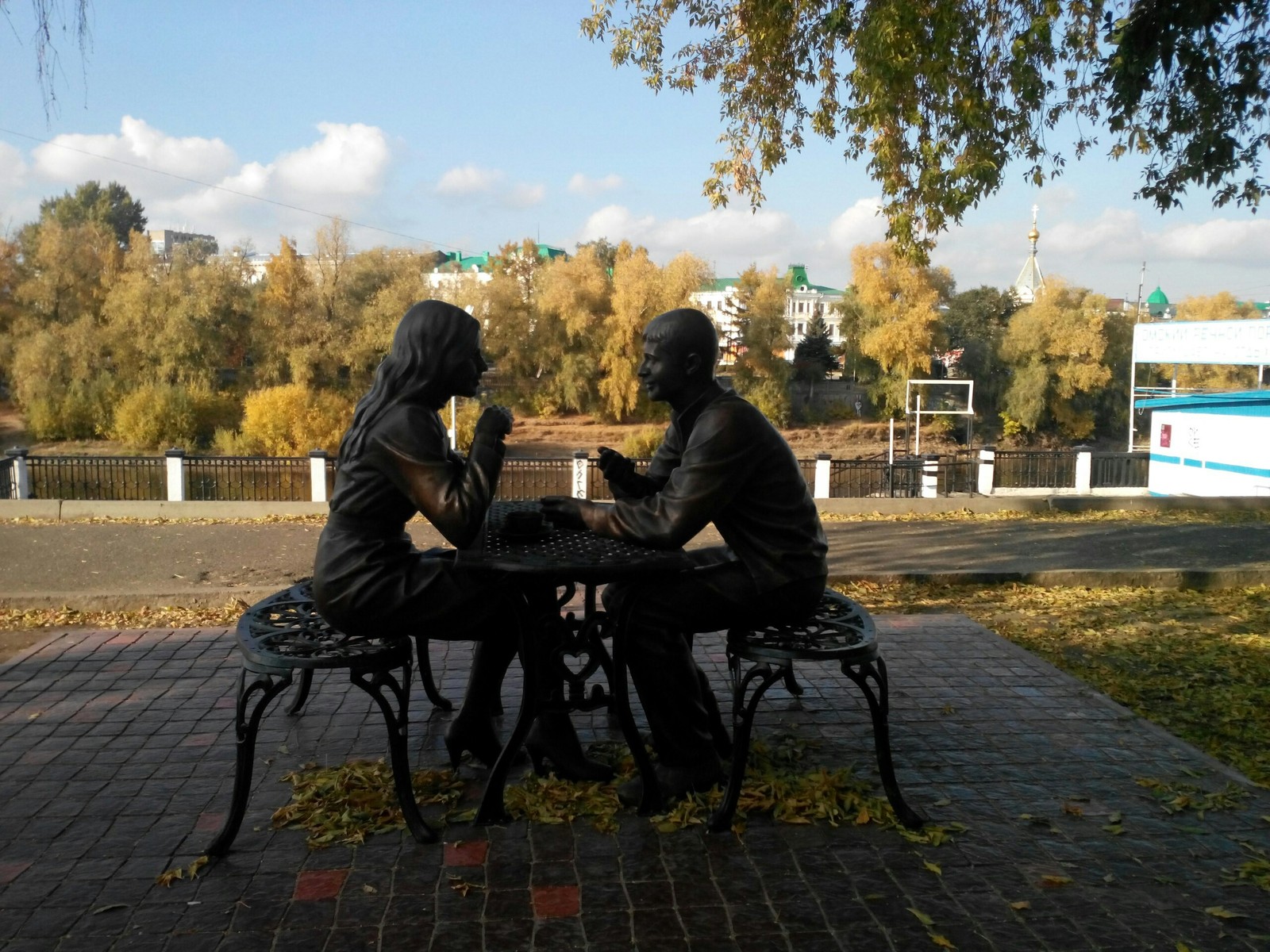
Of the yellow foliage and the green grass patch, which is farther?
the yellow foliage

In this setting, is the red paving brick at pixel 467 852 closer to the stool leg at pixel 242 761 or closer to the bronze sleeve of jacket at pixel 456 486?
the stool leg at pixel 242 761

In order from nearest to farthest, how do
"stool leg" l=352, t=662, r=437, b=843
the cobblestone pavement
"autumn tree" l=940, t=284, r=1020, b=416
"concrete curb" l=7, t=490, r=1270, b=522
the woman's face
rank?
the cobblestone pavement < "stool leg" l=352, t=662, r=437, b=843 < the woman's face < "concrete curb" l=7, t=490, r=1270, b=522 < "autumn tree" l=940, t=284, r=1020, b=416

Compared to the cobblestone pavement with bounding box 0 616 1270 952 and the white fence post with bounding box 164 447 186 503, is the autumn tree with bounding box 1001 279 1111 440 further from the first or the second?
the cobblestone pavement with bounding box 0 616 1270 952

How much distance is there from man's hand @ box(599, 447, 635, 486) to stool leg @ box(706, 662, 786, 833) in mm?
916

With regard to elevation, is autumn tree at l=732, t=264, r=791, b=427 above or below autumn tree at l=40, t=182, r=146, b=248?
below

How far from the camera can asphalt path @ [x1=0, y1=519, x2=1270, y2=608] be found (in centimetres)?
865

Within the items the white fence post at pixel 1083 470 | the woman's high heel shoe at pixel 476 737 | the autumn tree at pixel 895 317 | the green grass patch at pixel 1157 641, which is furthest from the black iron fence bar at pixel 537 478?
the autumn tree at pixel 895 317

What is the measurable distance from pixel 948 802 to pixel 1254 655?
3674mm

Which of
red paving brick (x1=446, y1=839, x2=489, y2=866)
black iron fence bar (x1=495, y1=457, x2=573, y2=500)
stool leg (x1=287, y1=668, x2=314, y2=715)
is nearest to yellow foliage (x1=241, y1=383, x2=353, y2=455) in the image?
black iron fence bar (x1=495, y1=457, x2=573, y2=500)

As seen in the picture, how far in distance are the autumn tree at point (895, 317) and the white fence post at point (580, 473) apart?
77.8ft

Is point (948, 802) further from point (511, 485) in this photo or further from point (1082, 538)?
point (511, 485)

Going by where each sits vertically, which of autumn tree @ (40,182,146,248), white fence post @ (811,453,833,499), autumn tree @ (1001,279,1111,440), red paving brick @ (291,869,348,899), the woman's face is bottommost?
red paving brick @ (291,869,348,899)

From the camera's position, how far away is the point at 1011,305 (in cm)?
4581

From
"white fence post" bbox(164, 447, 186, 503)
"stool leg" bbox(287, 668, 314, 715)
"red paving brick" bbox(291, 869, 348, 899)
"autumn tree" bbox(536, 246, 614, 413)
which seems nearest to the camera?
"red paving brick" bbox(291, 869, 348, 899)
